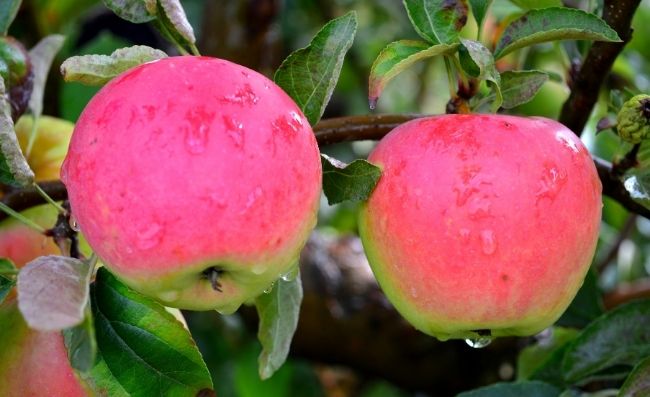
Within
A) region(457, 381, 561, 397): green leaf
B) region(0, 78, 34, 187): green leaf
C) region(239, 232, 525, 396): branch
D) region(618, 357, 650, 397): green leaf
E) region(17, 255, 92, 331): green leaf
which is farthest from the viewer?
region(239, 232, 525, 396): branch

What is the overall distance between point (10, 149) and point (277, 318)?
0.90ft

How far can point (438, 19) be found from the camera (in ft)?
2.55

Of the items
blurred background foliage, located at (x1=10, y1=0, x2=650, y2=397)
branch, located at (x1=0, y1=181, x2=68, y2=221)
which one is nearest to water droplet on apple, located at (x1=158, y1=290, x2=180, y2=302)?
branch, located at (x1=0, y1=181, x2=68, y2=221)

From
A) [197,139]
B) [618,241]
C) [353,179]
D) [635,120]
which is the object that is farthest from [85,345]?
[618,241]

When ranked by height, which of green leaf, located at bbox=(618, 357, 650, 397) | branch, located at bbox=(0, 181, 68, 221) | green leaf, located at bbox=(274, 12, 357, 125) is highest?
green leaf, located at bbox=(274, 12, 357, 125)

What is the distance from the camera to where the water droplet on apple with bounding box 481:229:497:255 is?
2.25 ft

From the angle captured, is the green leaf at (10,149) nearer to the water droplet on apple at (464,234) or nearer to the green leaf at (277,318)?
the green leaf at (277,318)

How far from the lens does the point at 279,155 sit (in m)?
0.63

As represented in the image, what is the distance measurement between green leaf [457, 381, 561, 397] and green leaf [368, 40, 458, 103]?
0.34m

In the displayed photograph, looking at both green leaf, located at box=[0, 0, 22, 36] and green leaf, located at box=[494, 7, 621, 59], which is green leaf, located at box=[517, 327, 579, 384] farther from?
green leaf, located at box=[0, 0, 22, 36]

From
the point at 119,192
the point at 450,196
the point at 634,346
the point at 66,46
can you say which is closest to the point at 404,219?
the point at 450,196

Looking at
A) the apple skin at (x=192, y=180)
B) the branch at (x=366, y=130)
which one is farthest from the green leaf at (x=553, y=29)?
the apple skin at (x=192, y=180)

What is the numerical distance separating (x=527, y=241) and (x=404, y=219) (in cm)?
9

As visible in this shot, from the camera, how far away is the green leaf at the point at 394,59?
714 mm
